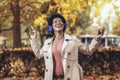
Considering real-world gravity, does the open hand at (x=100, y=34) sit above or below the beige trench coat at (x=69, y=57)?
above

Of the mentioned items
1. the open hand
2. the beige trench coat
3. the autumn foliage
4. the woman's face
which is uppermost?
the woman's face

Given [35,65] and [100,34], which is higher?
[100,34]

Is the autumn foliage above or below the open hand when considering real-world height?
below

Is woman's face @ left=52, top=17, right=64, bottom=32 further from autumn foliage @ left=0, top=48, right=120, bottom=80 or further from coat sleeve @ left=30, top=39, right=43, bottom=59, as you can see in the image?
autumn foliage @ left=0, top=48, right=120, bottom=80

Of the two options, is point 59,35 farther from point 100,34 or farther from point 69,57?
point 100,34

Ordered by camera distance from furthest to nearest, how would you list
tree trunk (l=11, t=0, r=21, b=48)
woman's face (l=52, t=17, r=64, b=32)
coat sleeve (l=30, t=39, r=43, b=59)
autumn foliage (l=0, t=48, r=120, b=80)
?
tree trunk (l=11, t=0, r=21, b=48) < autumn foliage (l=0, t=48, r=120, b=80) < coat sleeve (l=30, t=39, r=43, b=59) < woman's face (l=52, t=17, r=64, b=32)

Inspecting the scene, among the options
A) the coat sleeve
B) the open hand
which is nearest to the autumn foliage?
the coat sleeve


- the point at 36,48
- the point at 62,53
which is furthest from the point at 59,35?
the point at 36,48

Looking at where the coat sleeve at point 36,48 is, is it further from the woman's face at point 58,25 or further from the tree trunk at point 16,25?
the tree trunk at point 16,25

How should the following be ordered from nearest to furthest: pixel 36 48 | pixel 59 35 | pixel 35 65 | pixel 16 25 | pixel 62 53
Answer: pixel 62 53 < pixel 59 35 < pixel 36 48 < pixel 35 65 < pixel 16 25

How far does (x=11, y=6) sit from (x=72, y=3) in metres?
5.70

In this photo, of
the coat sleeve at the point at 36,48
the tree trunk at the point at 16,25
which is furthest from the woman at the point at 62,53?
the tree trunk at the point at 16,25

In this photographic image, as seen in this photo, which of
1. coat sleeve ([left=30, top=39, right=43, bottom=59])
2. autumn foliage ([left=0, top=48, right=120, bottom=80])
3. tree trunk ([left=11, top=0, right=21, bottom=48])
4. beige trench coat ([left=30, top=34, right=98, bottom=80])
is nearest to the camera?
beige trench coat ([left=30, top=34, right=98, bottom=80])

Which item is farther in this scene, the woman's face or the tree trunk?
the tree trunk
